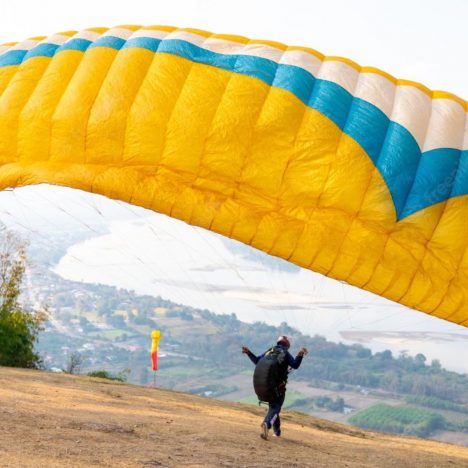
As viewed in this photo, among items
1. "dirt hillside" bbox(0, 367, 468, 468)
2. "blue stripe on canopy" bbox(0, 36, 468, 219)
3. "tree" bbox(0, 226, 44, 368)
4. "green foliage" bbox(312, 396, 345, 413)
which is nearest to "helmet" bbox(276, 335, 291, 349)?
"dirt hillside" bbox(0, 367, 468, 468)

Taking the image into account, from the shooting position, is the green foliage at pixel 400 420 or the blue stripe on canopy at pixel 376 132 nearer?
the blue stripe on canopy at pixel 376 132

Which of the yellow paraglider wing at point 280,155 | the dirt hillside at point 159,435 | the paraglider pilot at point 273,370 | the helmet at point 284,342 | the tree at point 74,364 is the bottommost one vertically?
the dirt hillside at point 159,435

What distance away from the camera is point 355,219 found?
1040 cm

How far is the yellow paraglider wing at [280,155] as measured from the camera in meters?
10.3

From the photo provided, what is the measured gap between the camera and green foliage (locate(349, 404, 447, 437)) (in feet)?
194

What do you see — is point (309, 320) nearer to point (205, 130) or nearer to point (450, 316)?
point (450, 316)

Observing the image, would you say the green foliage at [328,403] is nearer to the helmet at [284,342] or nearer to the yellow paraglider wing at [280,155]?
the helmet at [284,342]

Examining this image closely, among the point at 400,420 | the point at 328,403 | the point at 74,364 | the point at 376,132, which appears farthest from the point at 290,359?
the point at 328,403

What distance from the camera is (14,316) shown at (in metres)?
27.2

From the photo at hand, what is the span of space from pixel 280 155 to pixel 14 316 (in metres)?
18.9

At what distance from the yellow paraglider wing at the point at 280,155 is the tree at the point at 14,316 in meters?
16.0

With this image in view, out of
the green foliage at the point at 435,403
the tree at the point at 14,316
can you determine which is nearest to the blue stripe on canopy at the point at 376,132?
the tree at the point at 14,316

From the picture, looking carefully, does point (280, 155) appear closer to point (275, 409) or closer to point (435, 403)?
point (275, 409)

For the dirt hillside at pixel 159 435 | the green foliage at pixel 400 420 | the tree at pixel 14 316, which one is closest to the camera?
the dirt hillside at pixel 159 435
